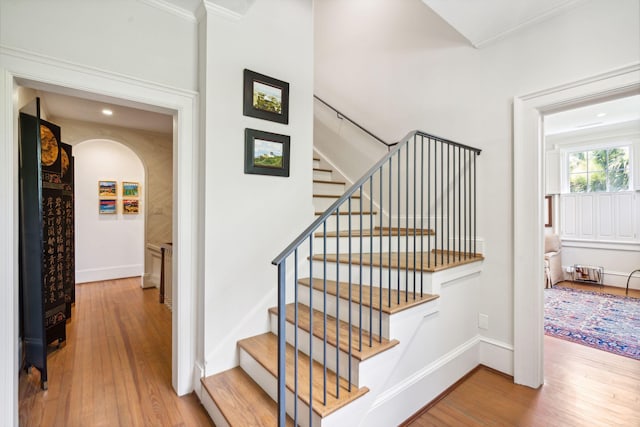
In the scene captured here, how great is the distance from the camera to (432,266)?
6.38ft

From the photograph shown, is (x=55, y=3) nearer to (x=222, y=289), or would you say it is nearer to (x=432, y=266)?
(x=222, y=289)

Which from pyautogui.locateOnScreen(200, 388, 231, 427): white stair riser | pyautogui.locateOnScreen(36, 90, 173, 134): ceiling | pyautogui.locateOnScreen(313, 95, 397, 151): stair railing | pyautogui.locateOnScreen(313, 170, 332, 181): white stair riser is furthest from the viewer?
pyautogui.locateOnScreen(313, 170, 332, 181): white stair riser

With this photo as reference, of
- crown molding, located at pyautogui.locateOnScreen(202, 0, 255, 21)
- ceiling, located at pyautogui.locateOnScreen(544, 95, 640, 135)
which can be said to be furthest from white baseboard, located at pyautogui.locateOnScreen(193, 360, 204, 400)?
ceiling, located at pyautogui.locateOnScreen(544, 95, 640, 135)

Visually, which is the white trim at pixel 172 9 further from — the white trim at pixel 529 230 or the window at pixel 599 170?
the window at pixel 599 170

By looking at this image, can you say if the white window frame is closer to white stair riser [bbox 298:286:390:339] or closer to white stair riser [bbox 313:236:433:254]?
white stair riser [bbox 313:236:433:254]

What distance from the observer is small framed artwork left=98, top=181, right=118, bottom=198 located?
17.1 ft

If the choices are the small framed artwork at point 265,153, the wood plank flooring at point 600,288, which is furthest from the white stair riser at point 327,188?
the wood plank flooring at point 600,288

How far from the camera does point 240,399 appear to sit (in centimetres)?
171

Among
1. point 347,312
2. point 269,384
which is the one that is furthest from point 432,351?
point 269,384

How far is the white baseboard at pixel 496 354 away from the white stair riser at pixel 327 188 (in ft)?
6.72

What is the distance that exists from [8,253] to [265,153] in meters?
1.56

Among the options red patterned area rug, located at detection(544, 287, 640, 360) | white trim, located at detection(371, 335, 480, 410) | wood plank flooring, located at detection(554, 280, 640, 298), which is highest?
white trim, located at detection(371, 335, 480, 410)

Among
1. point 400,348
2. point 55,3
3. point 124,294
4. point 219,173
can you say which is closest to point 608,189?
point 400,348

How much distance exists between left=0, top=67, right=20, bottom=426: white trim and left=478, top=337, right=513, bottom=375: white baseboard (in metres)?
3.18
